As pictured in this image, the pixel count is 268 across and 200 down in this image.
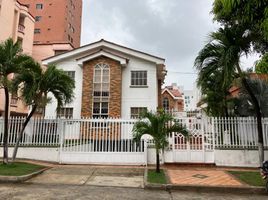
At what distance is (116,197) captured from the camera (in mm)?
6387

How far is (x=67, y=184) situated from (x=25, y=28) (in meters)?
29.1

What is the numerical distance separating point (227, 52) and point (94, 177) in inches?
272

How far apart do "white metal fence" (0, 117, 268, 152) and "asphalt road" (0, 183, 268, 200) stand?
4.25 m

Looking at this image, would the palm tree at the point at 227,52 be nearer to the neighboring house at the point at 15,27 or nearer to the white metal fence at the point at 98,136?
the white metal fence at the point at 98,136

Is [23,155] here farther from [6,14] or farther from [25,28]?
[25,28]

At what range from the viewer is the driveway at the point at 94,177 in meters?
8.05

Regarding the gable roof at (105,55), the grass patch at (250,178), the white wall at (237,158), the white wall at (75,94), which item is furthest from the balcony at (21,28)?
the grass patch at (250,178)

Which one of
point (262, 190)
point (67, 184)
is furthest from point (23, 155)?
point (262, 190)

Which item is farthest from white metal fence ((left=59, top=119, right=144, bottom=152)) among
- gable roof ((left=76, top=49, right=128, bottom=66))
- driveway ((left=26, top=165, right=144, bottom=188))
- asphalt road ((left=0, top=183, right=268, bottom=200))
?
gable roof ((left=76, top=49, right=128, bottom=66))

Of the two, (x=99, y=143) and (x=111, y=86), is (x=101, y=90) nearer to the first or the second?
(x=111, y=86)

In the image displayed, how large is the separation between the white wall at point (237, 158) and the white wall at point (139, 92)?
6632 millimetres

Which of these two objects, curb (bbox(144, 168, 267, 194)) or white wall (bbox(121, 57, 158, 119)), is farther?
white wall (bbox(121, 57, 158, 119))

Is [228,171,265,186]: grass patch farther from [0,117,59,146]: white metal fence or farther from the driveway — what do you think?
[0,117,59,146]: white metal fence

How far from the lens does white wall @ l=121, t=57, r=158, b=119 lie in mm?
17328
